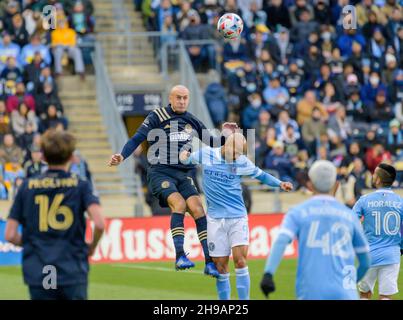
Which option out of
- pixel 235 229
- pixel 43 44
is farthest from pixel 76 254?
pixel 43 44

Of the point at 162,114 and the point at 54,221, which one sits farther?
the point at 162,114

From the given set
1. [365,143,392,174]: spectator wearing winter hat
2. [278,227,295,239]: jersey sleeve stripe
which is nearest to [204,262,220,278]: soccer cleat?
[278,227,295,239]: jersey sleeve stripe

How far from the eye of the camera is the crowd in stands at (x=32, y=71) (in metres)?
28.9

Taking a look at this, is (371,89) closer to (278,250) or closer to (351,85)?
(351,85)

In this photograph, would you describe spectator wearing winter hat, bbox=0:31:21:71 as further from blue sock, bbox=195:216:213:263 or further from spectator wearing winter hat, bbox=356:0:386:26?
blue sock, bbox=195:216:213:263

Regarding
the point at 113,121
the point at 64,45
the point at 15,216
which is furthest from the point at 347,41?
the point at 15,216

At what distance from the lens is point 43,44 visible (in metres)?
32.0

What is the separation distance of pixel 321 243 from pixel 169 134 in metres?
5.92

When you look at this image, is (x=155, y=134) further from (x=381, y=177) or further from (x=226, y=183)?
(x=381, y=177)

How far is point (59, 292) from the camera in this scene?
11281mm

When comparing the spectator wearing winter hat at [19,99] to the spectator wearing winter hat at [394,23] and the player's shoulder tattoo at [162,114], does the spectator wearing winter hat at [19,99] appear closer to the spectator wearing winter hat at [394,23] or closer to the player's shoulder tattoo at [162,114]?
the spectator wearing winter hat at [394,23]

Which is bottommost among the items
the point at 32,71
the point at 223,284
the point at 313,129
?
the point at 223,284

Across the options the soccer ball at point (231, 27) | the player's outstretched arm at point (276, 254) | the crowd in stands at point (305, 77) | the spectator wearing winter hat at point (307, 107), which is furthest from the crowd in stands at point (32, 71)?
the player's outstretched arm at point (276, 254)

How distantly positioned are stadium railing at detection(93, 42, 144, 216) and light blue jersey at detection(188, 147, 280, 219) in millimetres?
13800
